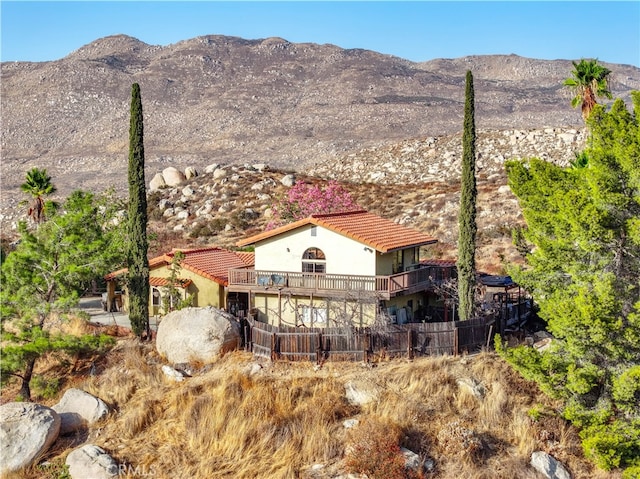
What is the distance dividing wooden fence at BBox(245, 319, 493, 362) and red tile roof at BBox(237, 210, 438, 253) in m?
3.98

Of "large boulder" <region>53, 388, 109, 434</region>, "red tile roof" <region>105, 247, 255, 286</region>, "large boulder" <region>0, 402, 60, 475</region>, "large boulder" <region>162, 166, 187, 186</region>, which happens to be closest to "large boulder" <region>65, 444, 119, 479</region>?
"large boulder" <region>0, 402, 60, 475</region>

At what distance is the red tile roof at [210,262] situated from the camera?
36.4 metres

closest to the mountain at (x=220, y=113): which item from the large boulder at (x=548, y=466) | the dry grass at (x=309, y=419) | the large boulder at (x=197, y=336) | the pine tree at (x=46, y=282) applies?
the pine tree at (x=46, y=282)

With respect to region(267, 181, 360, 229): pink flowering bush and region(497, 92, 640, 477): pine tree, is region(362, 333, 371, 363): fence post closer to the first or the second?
region(497, 92, 640, 477): pine tree

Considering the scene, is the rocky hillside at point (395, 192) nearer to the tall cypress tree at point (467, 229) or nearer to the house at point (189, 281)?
the house at point (189, 281)

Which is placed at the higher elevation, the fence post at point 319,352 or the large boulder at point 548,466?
the fence post at point 319,352

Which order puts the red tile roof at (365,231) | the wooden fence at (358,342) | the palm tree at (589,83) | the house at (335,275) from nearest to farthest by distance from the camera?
the wooden fence at (358,342)
the house at (335,275)
the red tile roof at (365,231)
the palm tree at (589,83)

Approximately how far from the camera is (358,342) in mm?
28719

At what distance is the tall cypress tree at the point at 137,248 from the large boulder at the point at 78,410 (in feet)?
17.9

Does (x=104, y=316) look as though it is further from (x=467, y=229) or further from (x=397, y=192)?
(x=397, y=192)

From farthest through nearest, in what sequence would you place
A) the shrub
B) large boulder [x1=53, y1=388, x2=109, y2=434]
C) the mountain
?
1. the mountain
2. large boulder [x1=53, y1=388, x2=109, y2=434]
3. the shrub

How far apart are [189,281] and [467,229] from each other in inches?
550

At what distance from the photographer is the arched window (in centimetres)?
3309

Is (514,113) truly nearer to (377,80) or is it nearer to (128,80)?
(377,80)
